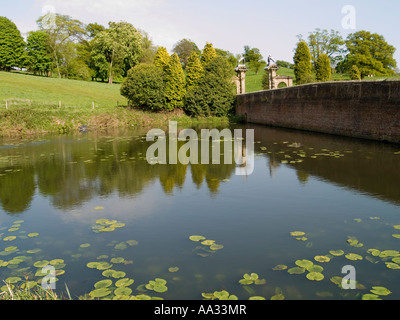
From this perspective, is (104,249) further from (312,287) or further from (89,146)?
(89,146)

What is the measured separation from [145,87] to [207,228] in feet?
81.1

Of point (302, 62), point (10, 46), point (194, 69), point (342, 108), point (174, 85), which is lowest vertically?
point (342, 108)

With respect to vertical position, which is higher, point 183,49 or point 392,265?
point 183,49

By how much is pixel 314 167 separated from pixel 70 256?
21.0 ft

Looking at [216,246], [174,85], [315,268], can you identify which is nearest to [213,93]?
[174,85]

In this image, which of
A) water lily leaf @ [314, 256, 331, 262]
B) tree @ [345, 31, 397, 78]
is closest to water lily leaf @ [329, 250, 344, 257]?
water lily leaf @ [314, 256, 331, 262]

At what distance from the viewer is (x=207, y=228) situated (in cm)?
486

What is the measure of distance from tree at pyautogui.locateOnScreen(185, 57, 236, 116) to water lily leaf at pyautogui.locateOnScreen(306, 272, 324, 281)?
25.6m

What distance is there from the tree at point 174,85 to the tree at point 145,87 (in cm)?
64

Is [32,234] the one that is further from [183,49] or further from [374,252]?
[183,49]

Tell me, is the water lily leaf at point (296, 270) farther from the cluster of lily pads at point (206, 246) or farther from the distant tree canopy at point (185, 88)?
the distant tree canopy at point (185, 88)

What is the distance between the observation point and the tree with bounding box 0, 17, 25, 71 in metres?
51.6

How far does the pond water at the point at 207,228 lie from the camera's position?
3.40 m
